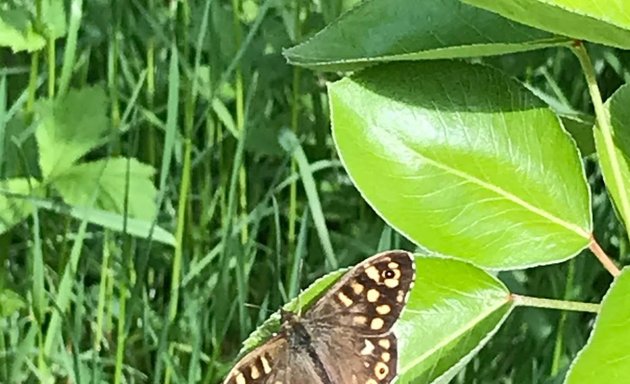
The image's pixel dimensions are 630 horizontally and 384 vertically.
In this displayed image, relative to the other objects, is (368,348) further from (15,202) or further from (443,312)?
(15,202)

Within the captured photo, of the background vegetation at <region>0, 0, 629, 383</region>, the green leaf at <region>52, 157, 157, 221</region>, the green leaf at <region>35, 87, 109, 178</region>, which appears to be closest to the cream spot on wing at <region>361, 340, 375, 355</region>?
the background vegetation at <region>0, 0, 629, 383</region>

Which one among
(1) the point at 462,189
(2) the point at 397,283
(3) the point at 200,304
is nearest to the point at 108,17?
(3) the point at 200,304

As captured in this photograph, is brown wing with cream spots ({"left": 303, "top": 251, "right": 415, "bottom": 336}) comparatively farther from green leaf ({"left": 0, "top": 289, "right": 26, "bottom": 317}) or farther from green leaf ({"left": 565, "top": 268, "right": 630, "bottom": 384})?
green leaf ({"left": 0, "top": 289, "right": 26, "bottom": 317})

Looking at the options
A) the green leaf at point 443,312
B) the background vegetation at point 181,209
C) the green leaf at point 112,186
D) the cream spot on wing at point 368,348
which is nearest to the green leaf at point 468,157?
the green leaf at point 443,312

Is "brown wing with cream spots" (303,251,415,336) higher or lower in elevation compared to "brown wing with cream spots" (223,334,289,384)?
higher

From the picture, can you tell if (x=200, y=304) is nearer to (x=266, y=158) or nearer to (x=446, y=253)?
(x=266, y=158)

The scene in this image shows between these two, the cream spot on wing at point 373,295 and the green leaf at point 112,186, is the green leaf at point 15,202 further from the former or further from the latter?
the cream spot on wing at point 373,295
